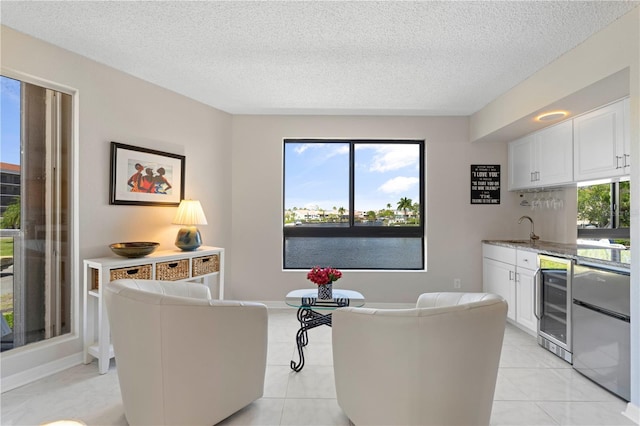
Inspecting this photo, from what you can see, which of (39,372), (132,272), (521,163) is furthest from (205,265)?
(521,163)

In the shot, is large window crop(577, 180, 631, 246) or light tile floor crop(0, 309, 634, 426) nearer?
light tile floor crop(0, 309, 634, 426)

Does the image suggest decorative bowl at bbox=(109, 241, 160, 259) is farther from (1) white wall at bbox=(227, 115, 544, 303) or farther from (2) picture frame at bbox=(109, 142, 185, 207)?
(1) white wall at bbox=(227, 115, 544, 303)

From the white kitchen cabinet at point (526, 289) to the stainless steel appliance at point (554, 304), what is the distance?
0.08 metres

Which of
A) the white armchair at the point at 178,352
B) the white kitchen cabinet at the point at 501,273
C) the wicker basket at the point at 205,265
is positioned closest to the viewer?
the white armchair at the point at 178,352

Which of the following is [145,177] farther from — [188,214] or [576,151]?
[576,151]

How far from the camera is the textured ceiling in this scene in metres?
2.07

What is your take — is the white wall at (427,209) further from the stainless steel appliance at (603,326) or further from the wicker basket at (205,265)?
the stainless steel appliance at (603,326)

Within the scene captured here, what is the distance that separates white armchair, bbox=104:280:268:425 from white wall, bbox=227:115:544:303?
7.79 ft

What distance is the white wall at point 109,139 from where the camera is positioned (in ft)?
8.06

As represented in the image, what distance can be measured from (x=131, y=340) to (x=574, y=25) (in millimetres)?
3358

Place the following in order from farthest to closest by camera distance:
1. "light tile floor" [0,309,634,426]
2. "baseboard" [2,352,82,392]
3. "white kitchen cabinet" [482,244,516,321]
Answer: "white kitchen cabinet" [482,244,516,321], "baseboard" [2,352,82,392], "light tile floor" [0,309,634,426]

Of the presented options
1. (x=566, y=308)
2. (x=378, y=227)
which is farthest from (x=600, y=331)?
(x=378, y=227)

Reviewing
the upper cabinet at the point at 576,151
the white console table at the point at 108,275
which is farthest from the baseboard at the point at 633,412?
the white console table at the point at 108,275

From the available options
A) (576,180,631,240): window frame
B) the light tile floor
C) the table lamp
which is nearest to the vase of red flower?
the light tile floor
